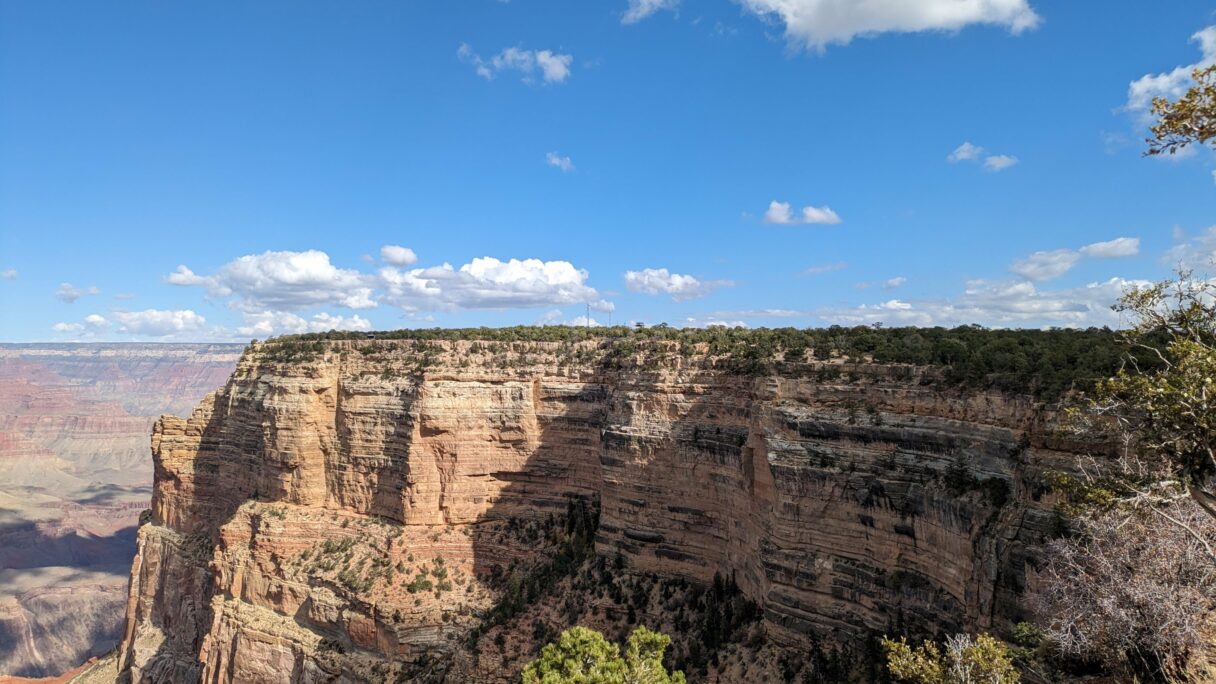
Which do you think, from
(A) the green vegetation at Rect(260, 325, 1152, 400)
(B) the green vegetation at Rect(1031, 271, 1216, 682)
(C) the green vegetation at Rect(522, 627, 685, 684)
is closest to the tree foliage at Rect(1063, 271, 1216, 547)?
(B) the green vegetation at Rect(1031, 271, 1216, 682)

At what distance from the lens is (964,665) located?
14461 millimetres

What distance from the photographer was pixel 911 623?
24.6 metres

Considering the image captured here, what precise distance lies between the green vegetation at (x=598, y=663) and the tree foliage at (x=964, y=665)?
761cm

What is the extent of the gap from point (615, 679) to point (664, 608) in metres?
15.5

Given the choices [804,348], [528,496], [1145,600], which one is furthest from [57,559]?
[1145,600]

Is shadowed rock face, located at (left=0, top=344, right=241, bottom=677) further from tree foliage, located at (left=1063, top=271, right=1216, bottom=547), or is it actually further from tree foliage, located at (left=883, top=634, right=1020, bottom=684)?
tree foliage, located at (left=1063, top=271, right=1216, bottom=547)

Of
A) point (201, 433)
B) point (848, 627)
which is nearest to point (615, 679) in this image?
point (848, 627)

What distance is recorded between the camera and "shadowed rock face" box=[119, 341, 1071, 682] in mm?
24500

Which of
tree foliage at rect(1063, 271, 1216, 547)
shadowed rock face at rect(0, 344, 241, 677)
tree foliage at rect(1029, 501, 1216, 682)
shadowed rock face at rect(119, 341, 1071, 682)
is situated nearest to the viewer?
tree foliage at rect(1063, 271, 1216, 547)

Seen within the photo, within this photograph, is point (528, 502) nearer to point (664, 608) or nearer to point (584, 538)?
point (584, 538)

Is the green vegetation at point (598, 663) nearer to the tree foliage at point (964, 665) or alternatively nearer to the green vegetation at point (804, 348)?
the tree foliage at point (964, 665)

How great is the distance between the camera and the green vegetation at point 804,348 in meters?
23.2

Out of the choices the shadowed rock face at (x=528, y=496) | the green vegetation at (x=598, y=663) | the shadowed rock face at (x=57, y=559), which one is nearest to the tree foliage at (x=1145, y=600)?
the shadowed rock face at (x=528, y=496)

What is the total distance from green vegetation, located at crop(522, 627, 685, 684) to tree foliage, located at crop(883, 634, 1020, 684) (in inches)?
300
